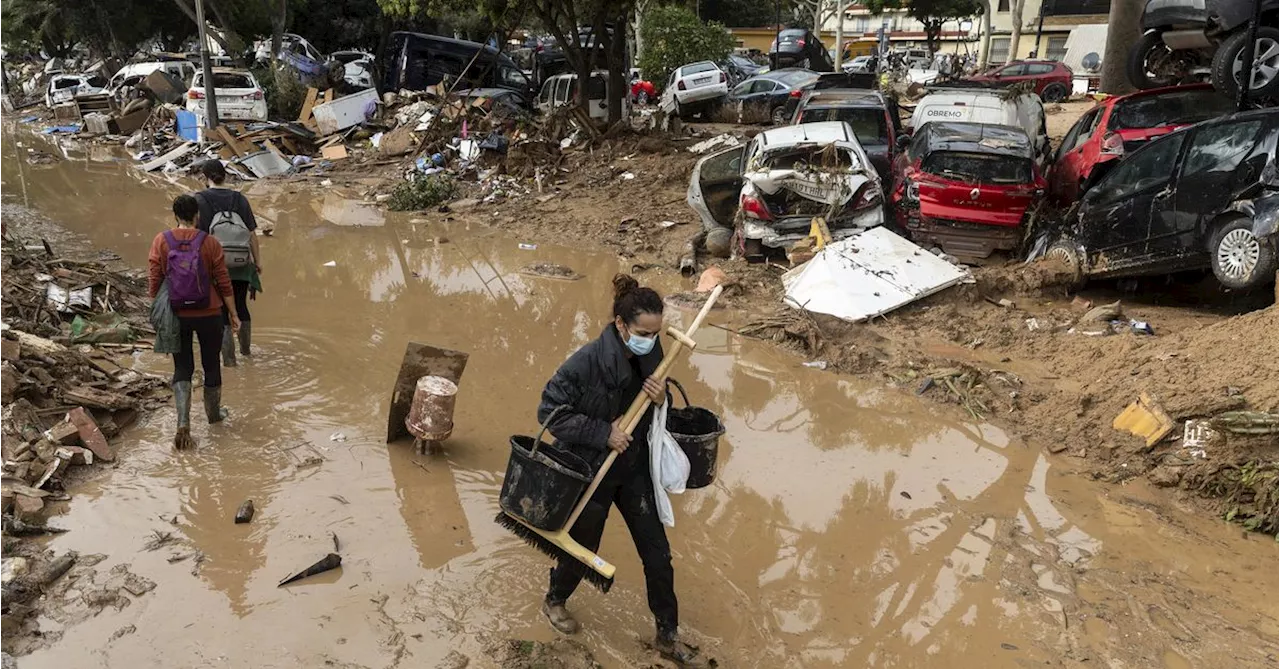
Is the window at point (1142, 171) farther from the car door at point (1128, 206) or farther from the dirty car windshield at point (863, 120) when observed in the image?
the dirty car windshield at point (863, 120)

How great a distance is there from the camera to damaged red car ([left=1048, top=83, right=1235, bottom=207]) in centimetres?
988

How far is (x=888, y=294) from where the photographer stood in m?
8.06

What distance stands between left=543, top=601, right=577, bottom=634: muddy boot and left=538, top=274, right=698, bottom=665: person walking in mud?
6.7 inches

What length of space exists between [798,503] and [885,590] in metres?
0.93

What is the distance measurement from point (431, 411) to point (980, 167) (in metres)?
6.67

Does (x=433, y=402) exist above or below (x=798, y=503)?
above

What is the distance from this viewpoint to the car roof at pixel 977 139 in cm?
923

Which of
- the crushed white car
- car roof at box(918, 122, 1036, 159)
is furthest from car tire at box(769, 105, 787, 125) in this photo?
the crushed white car

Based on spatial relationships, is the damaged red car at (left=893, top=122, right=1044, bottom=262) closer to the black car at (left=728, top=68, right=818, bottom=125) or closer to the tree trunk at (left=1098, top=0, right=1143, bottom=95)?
the tree trunk at (left=1098, top=0, right=1143, bottom=95)

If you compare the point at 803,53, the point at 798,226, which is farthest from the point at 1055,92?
the point at 798,226

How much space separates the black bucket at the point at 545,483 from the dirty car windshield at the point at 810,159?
658 cm

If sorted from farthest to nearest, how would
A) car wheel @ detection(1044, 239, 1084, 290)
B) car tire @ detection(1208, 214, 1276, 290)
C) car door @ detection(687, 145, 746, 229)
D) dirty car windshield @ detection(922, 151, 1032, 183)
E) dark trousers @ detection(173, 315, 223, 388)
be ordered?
car door @ detection(687, 145, 746, 229), dirty car windshield @ detection(922, 151, 1032, 183), car wheel @ detection(1044, 239, 1084, 290), car tire @ detection(1208, 214, 1276, 290), dark trousers @ detection(173, 315, 223, 388)

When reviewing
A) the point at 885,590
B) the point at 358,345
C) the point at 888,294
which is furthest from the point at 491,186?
the point at 885,590

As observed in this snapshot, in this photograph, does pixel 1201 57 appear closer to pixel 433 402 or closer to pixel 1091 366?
pixel 1091 366
